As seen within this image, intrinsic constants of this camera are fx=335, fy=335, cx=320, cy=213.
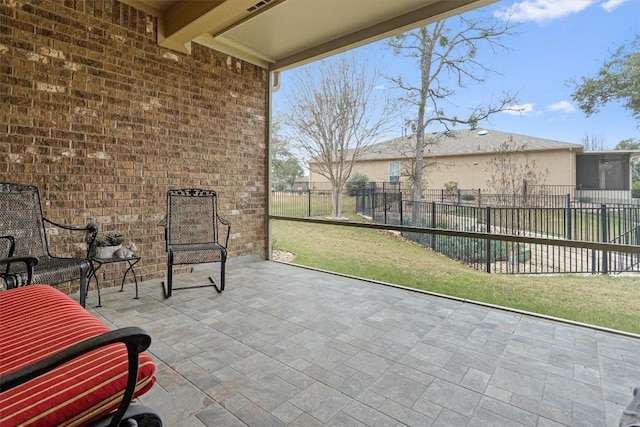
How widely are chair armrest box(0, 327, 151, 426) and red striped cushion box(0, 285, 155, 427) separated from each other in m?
0.06

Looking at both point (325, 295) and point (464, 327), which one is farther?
point (325, 295)

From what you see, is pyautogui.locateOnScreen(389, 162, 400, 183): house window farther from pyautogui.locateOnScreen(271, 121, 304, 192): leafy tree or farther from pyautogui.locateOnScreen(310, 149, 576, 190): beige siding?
pyautogui.locateOnScreen(271, 121, 304, 192): leafy tree

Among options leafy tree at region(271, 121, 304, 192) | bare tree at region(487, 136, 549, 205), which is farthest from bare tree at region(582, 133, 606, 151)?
leafy tree at region(271, 121, 304, 192)

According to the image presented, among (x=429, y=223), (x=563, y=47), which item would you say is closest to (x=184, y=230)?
(x=429, y=223)

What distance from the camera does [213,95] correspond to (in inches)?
162

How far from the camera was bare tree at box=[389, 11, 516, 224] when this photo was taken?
128 inches

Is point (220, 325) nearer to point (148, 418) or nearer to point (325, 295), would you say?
point (325, 295)

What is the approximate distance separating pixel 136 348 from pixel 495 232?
306cm

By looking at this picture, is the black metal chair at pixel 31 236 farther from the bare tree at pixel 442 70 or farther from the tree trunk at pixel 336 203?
the bare tree at pixel 442 70

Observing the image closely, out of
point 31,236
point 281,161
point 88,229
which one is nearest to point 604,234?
point 281,161

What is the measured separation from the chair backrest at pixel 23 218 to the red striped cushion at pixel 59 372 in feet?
5.23

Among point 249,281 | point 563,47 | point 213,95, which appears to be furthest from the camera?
point 213,95

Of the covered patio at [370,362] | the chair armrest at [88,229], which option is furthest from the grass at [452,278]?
the chair armrest at [88,229]

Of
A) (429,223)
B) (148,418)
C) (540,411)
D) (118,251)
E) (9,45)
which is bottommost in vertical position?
(540,411)
